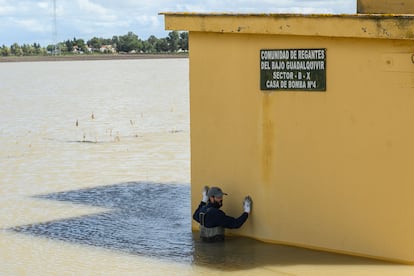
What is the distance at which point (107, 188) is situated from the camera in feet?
54.6

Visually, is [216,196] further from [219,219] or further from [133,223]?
[133,223]

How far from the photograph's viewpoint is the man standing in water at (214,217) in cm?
1138

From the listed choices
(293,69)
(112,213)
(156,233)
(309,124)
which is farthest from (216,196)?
(112,213)

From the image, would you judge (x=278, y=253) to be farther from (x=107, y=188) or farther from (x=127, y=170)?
(x=127, y=170)

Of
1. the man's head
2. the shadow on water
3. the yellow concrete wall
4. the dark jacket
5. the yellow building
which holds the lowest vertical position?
the shadow on water

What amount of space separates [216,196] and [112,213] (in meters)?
3.26

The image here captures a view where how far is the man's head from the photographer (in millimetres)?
11336

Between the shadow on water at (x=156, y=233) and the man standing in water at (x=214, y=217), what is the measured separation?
6.0 inches

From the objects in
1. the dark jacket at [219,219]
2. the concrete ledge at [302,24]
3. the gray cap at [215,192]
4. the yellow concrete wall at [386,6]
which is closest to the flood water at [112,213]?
the dark jacket at [219,219]

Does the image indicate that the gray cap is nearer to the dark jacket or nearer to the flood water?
the dark jacket

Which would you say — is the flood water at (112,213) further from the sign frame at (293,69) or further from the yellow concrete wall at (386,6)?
the yellow concrete wall at (386,6)

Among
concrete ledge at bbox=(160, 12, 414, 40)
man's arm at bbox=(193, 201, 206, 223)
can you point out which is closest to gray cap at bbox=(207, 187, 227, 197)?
man's arm at bbox=(193, 201, 206, 223)

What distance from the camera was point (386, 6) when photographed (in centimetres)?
1213

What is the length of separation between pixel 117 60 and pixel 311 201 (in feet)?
449
